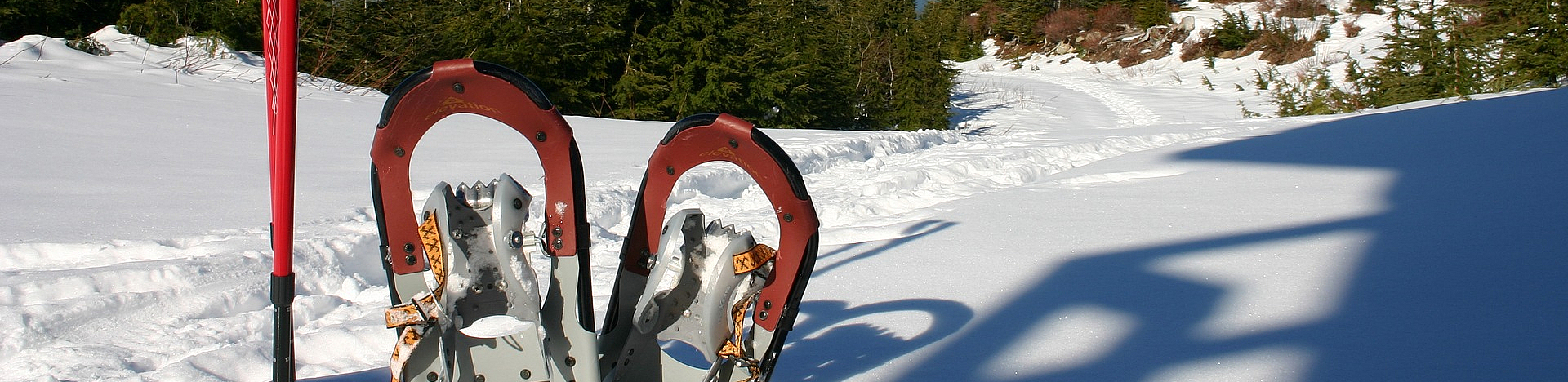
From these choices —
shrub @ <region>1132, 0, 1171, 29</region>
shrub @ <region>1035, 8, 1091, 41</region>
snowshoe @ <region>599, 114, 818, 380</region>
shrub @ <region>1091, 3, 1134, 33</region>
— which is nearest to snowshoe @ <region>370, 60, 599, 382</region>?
snowshoe @ <region>599, 114, 818, 380</region>

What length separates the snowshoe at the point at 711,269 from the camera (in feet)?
5.80

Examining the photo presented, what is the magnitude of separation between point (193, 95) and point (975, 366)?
6.43 m

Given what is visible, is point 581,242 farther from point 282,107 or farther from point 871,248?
point 871,248

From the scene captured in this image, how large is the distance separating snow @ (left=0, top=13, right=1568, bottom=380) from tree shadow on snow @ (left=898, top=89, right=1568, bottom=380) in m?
0.01

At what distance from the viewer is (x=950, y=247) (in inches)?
142

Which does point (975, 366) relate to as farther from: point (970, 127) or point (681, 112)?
point (970, 127)

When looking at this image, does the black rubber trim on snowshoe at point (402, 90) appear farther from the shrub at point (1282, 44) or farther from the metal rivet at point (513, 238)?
the shrub at point (1282, 44)

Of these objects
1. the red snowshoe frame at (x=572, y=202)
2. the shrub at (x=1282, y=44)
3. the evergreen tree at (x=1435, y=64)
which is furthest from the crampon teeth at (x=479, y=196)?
the shrub at (x=1282, y=44)

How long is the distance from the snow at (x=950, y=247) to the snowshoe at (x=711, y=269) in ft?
→ 1.18

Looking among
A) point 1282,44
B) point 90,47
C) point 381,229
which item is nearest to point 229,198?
point 381,229

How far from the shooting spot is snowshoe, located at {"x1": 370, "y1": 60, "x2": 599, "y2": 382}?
1.69m

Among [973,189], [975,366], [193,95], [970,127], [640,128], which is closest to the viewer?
[975,366]

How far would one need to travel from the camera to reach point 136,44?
7.98 metres

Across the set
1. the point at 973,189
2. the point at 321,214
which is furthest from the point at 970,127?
the point at 321,214
